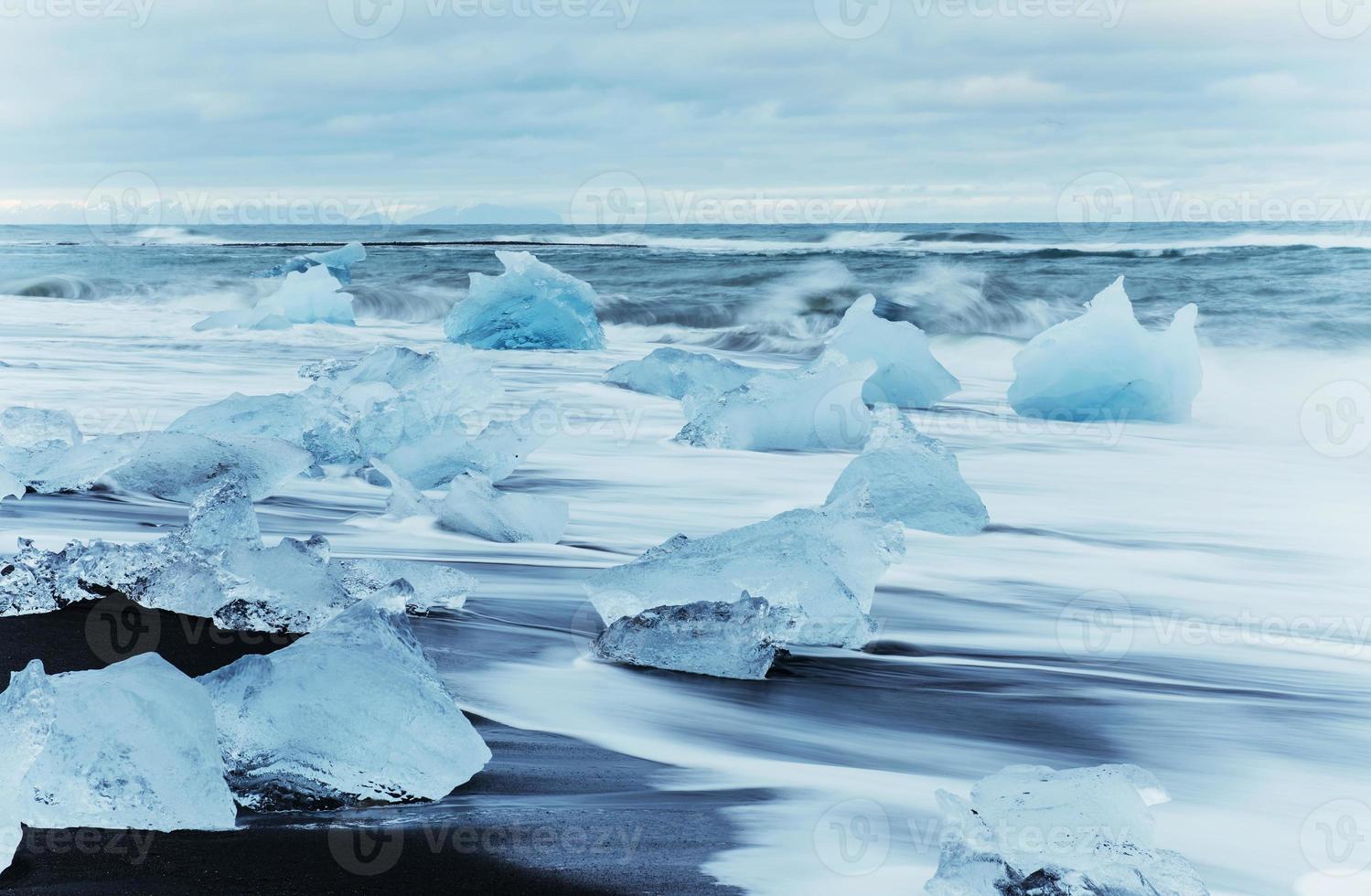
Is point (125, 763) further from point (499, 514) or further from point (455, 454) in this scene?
point (455, 454)

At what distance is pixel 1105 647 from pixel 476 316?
8.71m

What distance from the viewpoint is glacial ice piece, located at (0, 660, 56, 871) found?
1.71 m

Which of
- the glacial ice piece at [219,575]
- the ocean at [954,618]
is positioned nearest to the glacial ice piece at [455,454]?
the ocean at [954,618]

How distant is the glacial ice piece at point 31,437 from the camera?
4.11m

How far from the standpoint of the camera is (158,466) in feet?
13.2

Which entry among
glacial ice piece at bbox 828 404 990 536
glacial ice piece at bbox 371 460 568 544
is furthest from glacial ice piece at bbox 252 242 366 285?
glacial ice piece at bbox 828 404 990 536

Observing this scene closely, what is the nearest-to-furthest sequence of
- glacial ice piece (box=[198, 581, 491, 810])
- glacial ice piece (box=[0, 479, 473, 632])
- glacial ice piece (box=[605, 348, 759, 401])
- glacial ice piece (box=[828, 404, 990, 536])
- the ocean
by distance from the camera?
glacial ice piece (box=[198, 581, 491, 810]) → the ocean → glacial ice piece (box=[0, 479, 473, 632]) → glacial ice piece (box=[828, 404, 990, 536]) → glacial ice piece (box=[605, 348, 759, 401])

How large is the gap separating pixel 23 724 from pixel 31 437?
2911mm

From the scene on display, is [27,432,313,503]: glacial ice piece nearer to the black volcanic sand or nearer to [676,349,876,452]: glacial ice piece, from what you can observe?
[676,349,876,452]: glacial ice piece

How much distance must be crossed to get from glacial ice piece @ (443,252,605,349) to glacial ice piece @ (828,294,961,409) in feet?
13.0

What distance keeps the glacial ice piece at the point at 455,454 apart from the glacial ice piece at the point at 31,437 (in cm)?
107

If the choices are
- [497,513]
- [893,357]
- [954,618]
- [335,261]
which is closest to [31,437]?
[497,513]

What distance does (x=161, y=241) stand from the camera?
4494cm

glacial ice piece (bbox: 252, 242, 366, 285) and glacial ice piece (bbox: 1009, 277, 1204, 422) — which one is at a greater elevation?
glacial ice piece (bbox: 252, 242, 366, 285)
